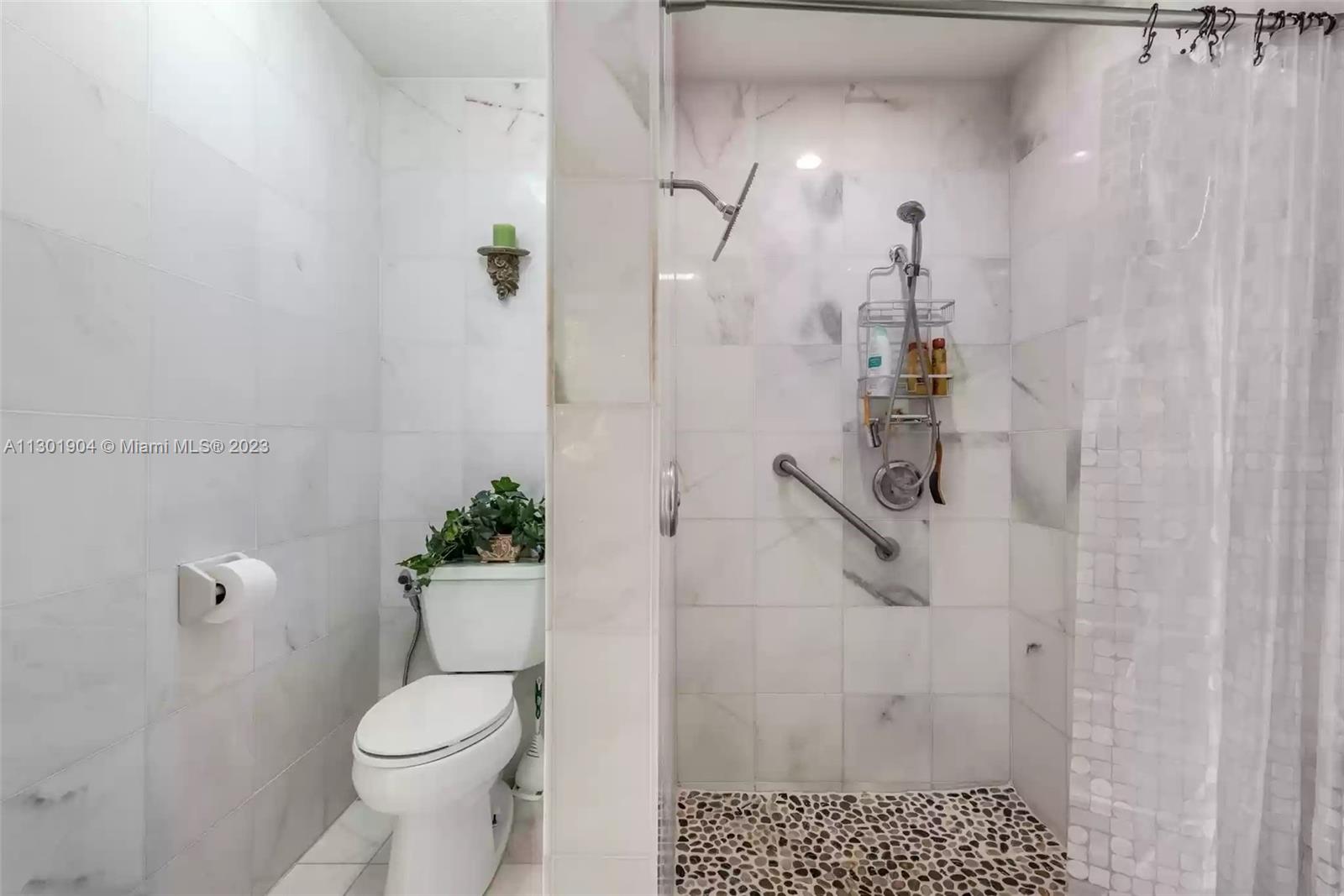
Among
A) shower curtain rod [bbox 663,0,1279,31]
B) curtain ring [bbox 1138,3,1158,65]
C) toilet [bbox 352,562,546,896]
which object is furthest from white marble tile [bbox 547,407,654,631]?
curtain ring [bbox 1138,3,1158,65]

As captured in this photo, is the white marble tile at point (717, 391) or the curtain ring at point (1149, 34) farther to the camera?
the white marble tile at point (717, 391)

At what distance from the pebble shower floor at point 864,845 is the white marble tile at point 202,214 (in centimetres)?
165

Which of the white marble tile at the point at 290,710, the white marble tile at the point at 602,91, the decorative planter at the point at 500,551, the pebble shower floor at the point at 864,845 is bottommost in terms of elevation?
the pebble shower floor at the point at 864,845

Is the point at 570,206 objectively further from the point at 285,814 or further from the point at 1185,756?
the point at 285,814

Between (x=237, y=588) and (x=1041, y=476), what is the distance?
6.17ft

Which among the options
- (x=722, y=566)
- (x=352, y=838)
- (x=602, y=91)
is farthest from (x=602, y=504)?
(x=352, y=838)

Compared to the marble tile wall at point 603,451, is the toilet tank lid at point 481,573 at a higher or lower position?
lower

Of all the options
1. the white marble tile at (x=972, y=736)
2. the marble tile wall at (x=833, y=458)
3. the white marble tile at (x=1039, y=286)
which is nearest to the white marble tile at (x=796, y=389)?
the marble tile wall at (x=833, y=458)

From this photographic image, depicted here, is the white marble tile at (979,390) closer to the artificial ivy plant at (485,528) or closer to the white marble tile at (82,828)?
the artificial ivy plant at (485,528)

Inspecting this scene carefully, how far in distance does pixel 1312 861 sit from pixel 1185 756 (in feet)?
0.88

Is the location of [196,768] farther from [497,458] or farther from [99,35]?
[99,35]

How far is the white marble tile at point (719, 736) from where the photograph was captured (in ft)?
5.76

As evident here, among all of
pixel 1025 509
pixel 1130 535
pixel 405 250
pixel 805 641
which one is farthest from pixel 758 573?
pixel 405 250

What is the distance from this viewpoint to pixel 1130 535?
96 centimetres
